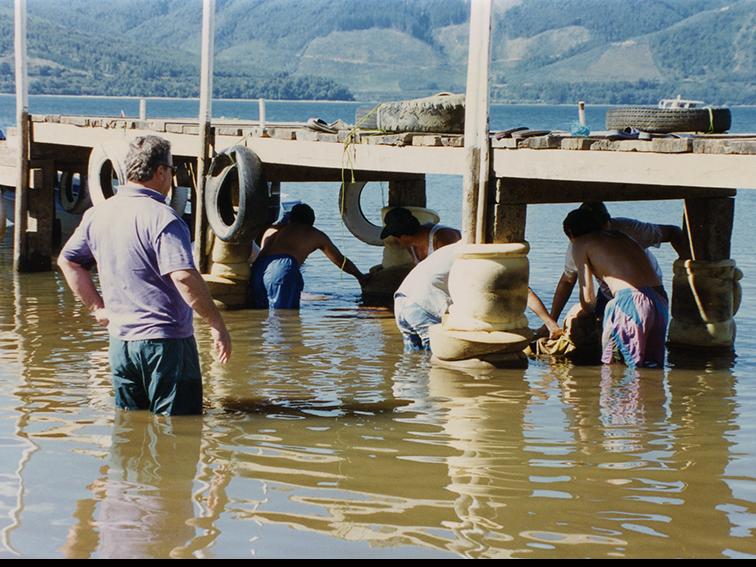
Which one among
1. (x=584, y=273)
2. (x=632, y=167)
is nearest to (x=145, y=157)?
(x=632, y=167)

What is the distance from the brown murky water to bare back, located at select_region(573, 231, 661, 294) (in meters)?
0.68

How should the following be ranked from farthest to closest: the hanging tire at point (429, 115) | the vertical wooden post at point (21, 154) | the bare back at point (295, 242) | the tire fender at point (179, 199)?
the tire fender at point (179, 199)
the vertical wooden post at point (21, 154)
the bare back at point (295, 242)
the hanging tire at point (429, 115)

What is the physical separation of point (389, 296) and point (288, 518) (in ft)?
28.4

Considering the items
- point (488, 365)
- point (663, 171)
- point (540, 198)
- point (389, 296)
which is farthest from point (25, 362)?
point (389, 296)

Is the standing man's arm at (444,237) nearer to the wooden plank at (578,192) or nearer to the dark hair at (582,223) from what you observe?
the wooden plank at (578,192)

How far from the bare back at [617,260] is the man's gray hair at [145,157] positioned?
13.6ft

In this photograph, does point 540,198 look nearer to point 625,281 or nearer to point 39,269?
point 625,281

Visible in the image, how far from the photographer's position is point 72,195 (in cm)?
1914

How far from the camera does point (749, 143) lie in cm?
773

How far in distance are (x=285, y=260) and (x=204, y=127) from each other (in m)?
1.63

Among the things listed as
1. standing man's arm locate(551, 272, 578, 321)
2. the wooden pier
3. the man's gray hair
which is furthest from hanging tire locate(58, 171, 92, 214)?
the man's gray hair

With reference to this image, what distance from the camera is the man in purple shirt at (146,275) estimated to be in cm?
612

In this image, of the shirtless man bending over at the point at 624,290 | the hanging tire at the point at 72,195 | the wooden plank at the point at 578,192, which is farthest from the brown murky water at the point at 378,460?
the hanging tire at the point at 72,195

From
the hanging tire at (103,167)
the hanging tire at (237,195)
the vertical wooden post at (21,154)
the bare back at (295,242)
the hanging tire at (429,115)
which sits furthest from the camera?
the vertical wooden post at (21,154)
